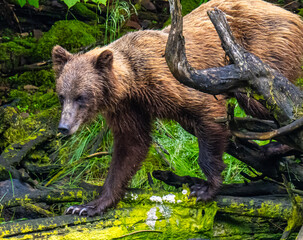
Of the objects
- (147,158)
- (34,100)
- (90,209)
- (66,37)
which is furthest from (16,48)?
(90,209)

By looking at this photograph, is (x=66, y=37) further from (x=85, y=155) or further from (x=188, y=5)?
(x=85, y=155)

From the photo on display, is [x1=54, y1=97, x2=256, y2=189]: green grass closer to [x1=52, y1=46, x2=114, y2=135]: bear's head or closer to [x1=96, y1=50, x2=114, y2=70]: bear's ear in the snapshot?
[x1=52, y1=46, x2=114, y2=135]: bear's head

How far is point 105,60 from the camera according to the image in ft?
15.1

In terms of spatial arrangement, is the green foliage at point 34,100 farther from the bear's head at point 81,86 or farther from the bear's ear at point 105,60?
the bear's ear at point 105,60

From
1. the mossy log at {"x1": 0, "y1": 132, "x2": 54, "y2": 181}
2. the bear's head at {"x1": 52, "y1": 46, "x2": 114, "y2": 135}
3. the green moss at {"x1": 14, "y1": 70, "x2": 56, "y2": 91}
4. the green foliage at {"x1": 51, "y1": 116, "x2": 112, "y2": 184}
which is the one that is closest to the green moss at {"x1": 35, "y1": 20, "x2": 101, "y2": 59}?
the green moss at {"x1": 14, "y1": 70, "x2": 56, "y2": 91}

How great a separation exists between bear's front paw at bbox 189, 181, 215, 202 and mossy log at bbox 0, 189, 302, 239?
0.06 meters

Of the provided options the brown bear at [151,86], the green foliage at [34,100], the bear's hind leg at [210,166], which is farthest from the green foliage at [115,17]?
the bear's hind leg at [210,166]

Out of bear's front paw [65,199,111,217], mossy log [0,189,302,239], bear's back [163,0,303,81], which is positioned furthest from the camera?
bear's back [163,0,303,81]

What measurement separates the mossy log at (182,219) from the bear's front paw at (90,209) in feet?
0.32

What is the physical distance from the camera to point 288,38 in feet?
16.6

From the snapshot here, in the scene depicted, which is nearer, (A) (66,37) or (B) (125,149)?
(B) (125,149)

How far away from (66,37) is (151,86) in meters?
3.86

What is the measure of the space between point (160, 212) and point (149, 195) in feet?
0.65

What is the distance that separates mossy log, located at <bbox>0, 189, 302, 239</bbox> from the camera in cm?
431
